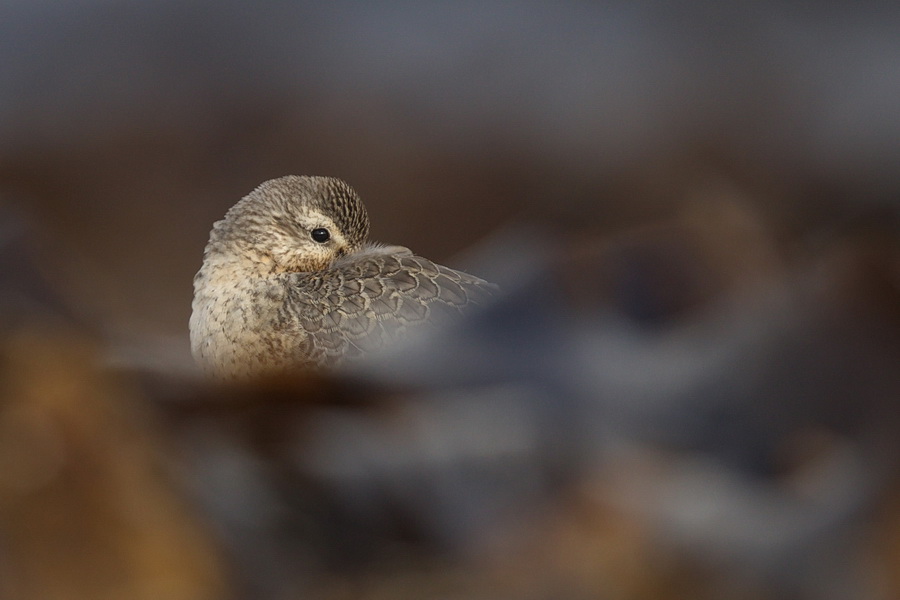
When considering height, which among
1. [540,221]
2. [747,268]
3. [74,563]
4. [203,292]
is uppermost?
[203,292]

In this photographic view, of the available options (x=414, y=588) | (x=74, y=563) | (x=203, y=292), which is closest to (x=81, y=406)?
(x=74, y=563)

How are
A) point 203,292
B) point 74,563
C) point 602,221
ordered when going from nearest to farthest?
1. point 74,563
2. point 602,221
3. point 203,292

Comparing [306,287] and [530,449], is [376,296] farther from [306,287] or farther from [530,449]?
[530,449]

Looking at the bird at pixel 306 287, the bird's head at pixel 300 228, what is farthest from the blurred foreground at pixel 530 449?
the bird's head at pixel 300 228

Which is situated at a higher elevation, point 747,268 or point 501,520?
point 747,268

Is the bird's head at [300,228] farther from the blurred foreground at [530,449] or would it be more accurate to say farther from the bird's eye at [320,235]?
the blurred foreground at [530,449]

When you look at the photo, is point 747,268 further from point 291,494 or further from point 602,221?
point 291,494

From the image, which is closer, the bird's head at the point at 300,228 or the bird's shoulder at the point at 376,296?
the bird's shoulder at the point at 376,296

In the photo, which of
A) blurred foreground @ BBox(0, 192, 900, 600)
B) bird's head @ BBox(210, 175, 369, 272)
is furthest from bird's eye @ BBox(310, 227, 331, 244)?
blurred foreground @ BBox(0, 192, 900, 600)

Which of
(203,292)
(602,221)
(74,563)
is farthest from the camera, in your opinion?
(203,292)
